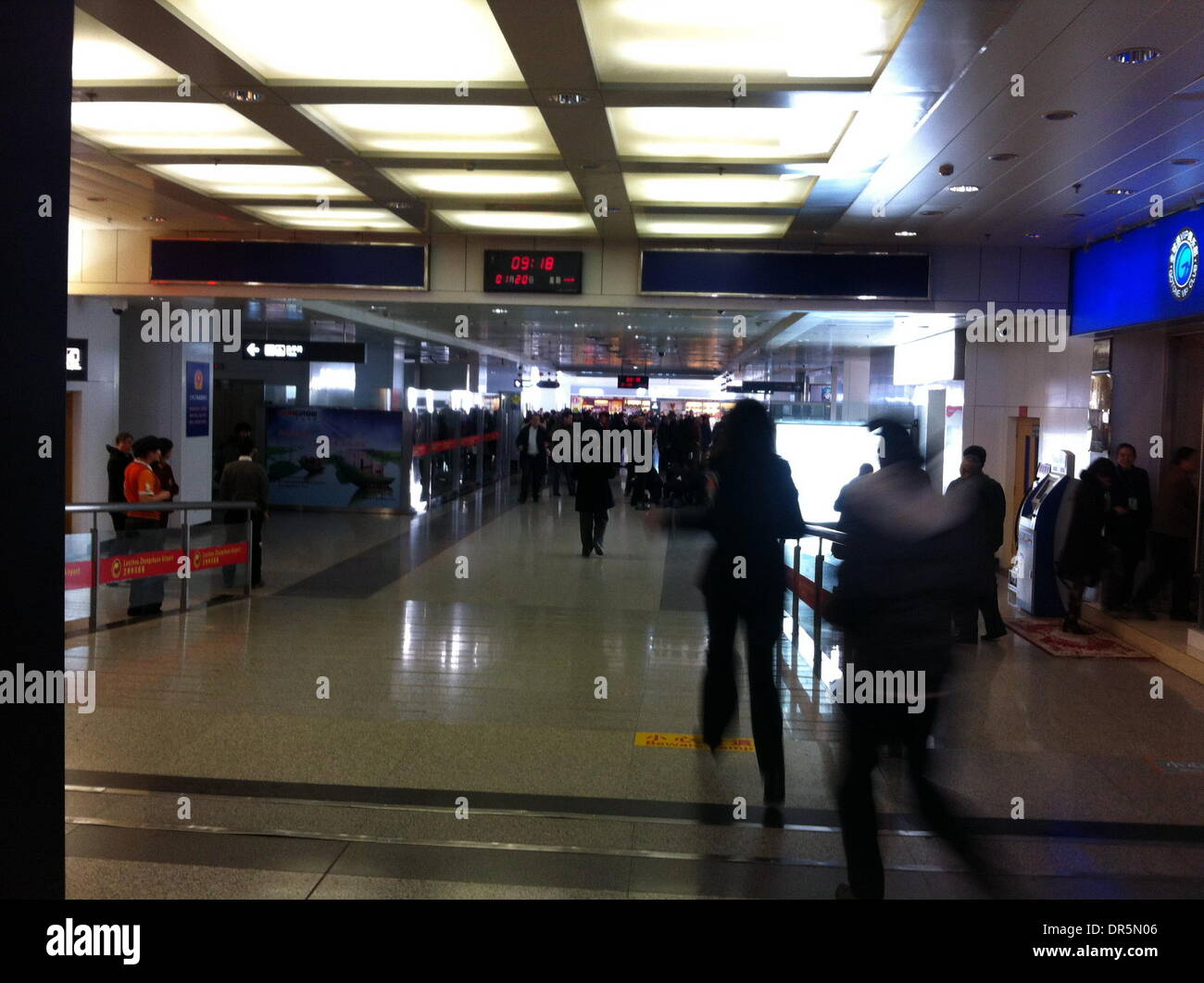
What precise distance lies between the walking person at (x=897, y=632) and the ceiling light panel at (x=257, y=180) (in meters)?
6.63

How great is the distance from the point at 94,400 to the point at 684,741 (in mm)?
10236

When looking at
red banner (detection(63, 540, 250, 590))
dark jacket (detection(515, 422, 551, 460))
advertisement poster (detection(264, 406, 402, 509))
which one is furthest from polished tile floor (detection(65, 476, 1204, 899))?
dark jacket (detection(515, 422, 551, 460))

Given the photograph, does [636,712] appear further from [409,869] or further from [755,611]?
[409,869]

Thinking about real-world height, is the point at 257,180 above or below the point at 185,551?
above

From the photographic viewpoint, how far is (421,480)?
68.1 ft

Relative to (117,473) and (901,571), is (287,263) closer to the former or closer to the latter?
(117,473)

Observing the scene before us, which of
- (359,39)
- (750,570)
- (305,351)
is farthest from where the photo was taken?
(305,351)

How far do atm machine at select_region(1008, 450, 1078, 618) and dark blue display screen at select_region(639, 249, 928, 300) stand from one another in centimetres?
220

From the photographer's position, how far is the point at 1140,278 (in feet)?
32.1

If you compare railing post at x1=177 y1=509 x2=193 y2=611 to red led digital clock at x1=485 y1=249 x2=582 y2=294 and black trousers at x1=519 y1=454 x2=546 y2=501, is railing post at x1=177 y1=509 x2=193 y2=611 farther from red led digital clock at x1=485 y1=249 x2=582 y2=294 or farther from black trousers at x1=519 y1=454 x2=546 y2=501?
black trousers at x1=519 y1=454 x2=546 y2=501

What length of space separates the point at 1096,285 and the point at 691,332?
1071 cm

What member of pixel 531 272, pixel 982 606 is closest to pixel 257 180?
pixel 531 272

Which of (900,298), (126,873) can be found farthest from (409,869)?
(900,298)

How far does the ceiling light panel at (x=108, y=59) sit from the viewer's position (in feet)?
19.7
